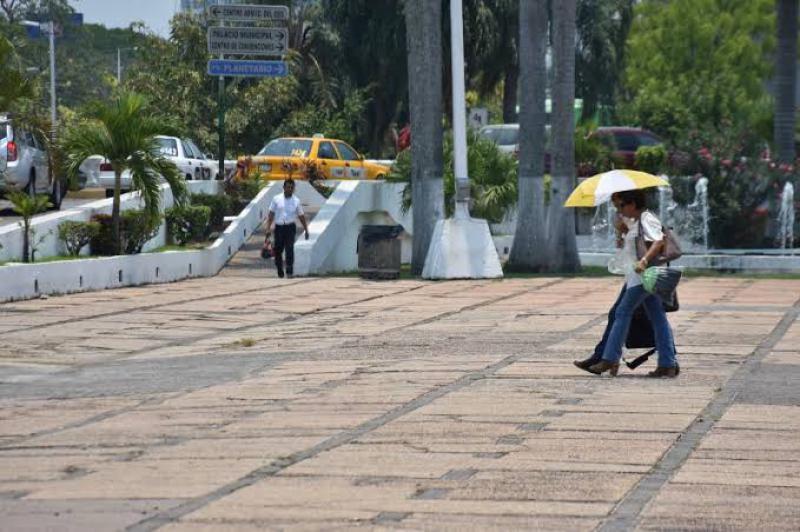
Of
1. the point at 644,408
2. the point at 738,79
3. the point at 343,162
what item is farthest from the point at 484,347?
the point at 738,79

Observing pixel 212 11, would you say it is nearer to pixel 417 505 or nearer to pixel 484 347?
pixel 484 347

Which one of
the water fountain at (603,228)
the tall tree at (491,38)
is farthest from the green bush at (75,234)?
the tall tree at (491,38)

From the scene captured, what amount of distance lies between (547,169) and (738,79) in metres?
29.3

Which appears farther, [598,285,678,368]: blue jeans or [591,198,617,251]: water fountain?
[591,198,617,251]: water fountain

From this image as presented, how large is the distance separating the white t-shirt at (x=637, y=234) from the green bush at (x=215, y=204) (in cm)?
1979

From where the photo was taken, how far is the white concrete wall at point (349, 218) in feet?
102

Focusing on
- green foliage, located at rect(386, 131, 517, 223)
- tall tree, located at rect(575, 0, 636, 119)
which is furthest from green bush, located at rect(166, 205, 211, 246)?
tall tree, located at rect(575, 0, 636, 119)

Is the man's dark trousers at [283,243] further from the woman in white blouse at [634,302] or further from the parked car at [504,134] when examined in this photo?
the woman in white blouse at [634,302]

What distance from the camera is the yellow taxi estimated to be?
38.6m

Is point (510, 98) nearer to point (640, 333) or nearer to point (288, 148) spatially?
point (288, 148)

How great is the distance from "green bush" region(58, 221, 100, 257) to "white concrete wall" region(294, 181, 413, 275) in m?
4.56

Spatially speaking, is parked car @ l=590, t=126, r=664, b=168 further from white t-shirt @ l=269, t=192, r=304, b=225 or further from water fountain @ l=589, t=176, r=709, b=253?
white t-shirt @ l=269, t=192, r=304, b=225

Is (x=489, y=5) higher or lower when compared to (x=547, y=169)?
higher

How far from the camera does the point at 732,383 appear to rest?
46.6 ft
